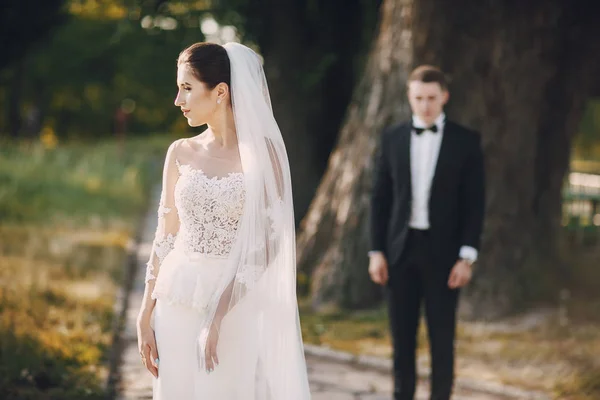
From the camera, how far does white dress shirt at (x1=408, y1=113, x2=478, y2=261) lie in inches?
195

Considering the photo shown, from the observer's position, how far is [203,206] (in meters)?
3.40

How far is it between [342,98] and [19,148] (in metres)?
12.8

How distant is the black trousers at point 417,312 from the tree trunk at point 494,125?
3.09 meters

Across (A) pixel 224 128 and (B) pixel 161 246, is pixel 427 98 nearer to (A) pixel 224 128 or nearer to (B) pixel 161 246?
(A) pixel 224 128

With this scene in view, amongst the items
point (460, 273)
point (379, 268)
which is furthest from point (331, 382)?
point (460, 273)

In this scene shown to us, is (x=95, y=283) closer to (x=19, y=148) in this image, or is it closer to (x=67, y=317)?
(x=67, y=317)

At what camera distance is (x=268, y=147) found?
346 cm

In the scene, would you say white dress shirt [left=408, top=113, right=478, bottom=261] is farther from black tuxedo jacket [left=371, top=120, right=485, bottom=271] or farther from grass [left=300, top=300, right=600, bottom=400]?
grass [left=300, top=300, right=600, bottom=400]

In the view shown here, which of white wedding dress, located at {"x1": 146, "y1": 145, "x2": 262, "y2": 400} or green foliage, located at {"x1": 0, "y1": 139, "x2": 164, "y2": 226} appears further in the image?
green foliage, located at {"x1": 0, "y1": 139, "x2": 164, "y2": 226}

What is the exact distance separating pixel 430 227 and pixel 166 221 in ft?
6.20

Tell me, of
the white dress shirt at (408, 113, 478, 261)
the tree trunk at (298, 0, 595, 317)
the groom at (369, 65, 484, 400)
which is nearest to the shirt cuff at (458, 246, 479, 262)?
the groom at (369, 65, 484, 400)

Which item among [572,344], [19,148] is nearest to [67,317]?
[572,344]

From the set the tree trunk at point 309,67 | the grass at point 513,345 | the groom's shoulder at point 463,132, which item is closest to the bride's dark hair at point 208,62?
the groom's shoulder at point 463,132

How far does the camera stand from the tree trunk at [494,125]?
800 cm
